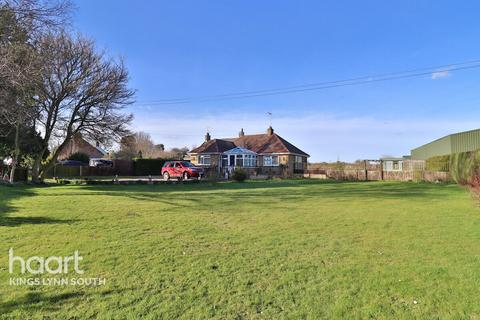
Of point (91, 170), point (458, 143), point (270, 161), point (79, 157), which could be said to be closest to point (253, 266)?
point (458, 143)

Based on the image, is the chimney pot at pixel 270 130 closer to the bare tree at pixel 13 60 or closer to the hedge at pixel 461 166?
the hedge at pixel 461 166

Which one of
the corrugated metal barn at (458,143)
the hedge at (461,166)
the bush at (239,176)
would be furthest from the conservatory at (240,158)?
the hedge at (461,166)

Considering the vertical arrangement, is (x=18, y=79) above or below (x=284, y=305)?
above

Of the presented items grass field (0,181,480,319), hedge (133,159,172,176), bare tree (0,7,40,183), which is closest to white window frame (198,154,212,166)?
hedge (133,159,172,176)

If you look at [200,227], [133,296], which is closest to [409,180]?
[200,227]

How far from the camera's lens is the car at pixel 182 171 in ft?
91.8

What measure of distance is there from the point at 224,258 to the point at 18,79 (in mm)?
7554

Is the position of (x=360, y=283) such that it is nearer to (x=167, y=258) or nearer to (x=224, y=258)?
(x=224, y=258)

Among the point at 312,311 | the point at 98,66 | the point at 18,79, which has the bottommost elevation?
the point at 312,311

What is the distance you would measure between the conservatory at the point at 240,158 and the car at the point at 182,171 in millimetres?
12182

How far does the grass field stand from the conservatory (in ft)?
104

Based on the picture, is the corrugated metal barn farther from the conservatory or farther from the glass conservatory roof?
the glass conservatory roof

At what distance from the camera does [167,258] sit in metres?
5.09

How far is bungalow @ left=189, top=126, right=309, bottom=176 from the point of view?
40500 millimetres
